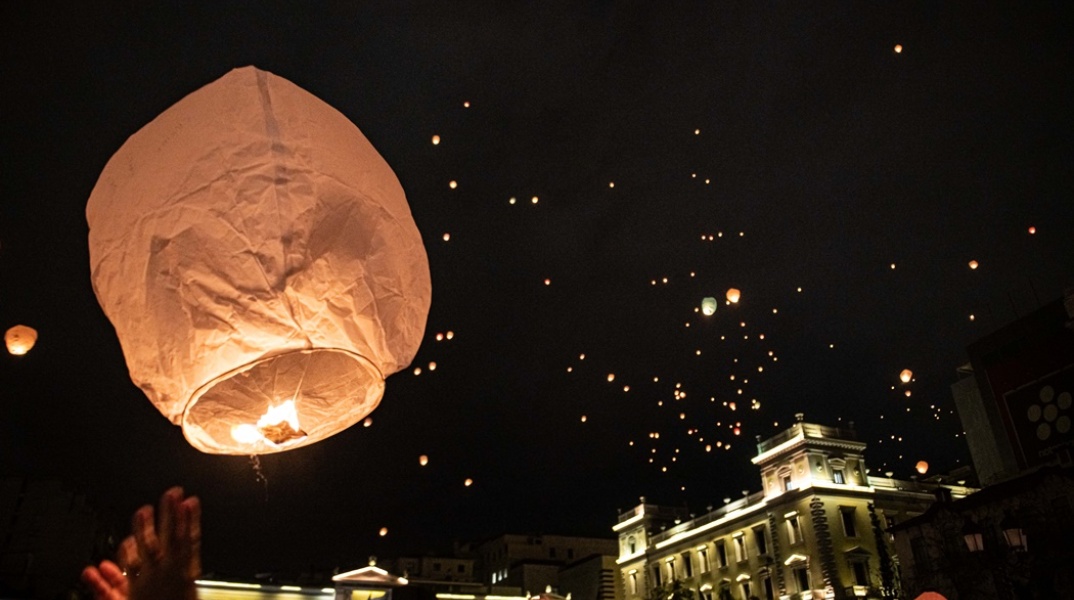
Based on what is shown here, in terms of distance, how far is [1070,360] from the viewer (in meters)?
26.5

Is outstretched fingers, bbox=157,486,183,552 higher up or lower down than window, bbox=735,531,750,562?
lower down

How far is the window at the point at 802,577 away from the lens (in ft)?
117

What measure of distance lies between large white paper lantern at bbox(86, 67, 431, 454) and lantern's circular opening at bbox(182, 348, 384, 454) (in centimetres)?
20

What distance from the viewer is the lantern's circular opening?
2279 millimetres

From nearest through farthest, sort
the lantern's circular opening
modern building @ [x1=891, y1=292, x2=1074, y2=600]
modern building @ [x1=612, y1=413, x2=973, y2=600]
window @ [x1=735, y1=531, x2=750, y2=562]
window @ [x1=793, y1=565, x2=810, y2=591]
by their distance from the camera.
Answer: the lantern's circular opening, modern building @ [x1=891, y1=292, x2=1074, y2=600], modern building @ [x1=612, y1=413, x2=973, y2=600], window @ [x1=793, y1=565, x2=810, y2=591], window @ [x1=735, y1=531, x2=750, y2=562]

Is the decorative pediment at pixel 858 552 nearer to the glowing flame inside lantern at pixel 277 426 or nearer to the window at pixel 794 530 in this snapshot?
the window at pixel 794 530

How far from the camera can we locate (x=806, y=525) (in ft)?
119

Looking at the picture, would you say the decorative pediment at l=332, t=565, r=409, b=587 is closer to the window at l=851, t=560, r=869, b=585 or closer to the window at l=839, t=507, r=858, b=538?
the window at l=851, t=560, r=869, b=585

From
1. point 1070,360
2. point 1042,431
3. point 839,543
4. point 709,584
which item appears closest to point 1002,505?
point 1042,431

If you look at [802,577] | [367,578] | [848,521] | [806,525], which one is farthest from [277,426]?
[848,521]

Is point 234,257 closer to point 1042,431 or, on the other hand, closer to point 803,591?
point 1042,431

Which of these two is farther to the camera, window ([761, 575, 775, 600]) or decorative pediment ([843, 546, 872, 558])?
window ([761, 575, 775, 600])

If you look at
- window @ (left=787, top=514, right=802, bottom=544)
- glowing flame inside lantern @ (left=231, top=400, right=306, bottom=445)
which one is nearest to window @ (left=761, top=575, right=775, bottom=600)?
window @ (left=787, top=514, right=802, bottom=544)

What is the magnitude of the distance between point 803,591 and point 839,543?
120 inches
